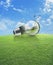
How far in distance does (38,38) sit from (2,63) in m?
0.67

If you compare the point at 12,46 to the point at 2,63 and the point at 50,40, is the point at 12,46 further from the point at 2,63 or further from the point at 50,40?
the point at 50,40

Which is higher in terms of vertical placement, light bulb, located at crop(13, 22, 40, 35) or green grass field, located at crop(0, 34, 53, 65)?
light bulb, located at crop(13, 22, 40, 35)

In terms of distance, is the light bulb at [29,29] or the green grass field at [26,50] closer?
the green grass field at [26,50]

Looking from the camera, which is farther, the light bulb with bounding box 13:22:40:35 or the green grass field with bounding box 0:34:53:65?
the light bulb with bounding box 13:22:40:35

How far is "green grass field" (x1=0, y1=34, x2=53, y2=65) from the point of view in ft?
10.6

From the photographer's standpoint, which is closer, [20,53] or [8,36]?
[20,53]

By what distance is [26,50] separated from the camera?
10.9ft

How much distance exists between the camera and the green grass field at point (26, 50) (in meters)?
3.25

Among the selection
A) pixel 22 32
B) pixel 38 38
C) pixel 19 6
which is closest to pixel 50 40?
pixel 38 38

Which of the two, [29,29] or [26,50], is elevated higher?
[29,29]

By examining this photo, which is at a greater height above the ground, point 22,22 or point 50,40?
point 22,22

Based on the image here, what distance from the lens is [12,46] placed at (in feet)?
11.1

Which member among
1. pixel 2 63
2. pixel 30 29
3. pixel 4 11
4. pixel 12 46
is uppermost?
pixel 4 11

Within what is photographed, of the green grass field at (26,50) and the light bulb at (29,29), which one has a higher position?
the light bulb at (29,29)
